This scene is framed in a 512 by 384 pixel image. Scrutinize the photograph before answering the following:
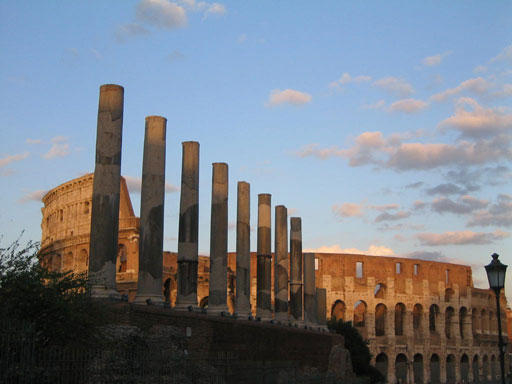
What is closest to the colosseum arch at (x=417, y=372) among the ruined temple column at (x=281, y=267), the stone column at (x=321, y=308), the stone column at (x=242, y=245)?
the stone column at (x=321, y=308)

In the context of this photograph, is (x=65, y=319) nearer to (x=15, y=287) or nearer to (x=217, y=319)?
(x=15, y=287)

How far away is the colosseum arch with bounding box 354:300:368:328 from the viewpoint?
43.3 m

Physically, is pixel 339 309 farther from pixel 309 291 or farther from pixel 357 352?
pixel 309 291

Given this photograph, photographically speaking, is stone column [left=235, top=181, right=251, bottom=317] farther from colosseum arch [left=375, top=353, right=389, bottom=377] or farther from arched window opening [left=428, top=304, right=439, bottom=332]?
arched window opening [left=428, top=304, right=439, bottom=332]

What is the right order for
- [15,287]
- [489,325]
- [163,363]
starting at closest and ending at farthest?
[15,287]
[163,363]
[489,325]

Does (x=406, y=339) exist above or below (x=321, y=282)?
below

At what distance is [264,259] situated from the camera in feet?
73.5

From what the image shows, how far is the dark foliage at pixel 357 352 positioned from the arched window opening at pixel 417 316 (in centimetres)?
1244

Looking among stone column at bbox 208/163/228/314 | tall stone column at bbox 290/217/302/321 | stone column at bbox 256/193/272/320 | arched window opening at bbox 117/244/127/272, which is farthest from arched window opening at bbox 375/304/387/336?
stone column at bbox 208/163/228/314

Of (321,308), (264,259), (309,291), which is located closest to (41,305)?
(264,259)

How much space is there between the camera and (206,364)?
12.0 m

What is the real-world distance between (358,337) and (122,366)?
80.9 ft

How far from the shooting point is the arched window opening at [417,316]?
44500 millimetres

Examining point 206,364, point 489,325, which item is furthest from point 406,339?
point 206,364
